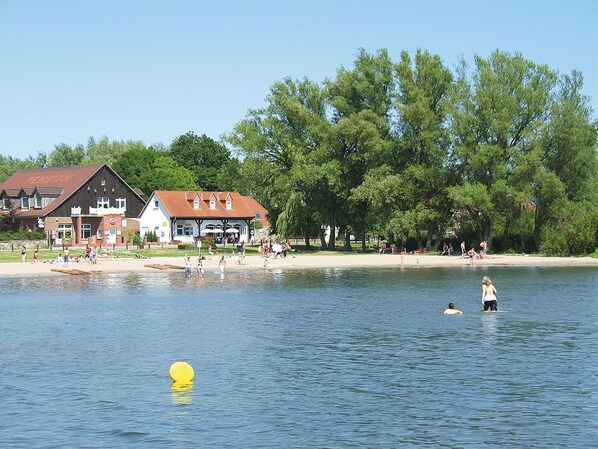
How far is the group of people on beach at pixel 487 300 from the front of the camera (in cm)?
4281

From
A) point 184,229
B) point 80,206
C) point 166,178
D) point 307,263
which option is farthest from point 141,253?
point 166,178

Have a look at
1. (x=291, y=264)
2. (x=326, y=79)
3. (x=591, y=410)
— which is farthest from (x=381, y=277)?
(x=591, y=410)

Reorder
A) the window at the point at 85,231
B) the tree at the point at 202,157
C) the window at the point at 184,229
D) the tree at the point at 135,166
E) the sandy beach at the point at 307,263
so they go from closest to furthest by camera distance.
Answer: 1. the sandy beach at the point at 307,263
2. the window at the point at 85,231
3. the window at the point at 184,229
4. the tree at the point at 135,166
5. the tree at the point at 202,157

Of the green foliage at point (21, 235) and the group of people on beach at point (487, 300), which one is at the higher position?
the green foliage at point (21, 235)

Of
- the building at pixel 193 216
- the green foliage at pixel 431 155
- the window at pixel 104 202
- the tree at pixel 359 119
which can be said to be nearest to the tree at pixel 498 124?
the green foliage at pixel 431 155

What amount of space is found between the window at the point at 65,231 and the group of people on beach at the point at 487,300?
237 ft

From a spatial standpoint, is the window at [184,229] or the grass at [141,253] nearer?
the grass at [141,253]

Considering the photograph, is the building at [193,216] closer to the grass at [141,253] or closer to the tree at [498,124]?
the grass at [141,253]

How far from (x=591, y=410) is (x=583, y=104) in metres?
68.2

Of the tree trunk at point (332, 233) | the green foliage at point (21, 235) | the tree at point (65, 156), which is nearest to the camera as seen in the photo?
the green foliage at point (21, 235)

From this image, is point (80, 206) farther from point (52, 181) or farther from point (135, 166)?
point (135, 166)

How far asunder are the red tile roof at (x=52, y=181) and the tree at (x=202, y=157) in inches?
1331

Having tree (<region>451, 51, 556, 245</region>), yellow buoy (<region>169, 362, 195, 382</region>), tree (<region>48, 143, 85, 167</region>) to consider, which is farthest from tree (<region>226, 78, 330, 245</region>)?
tree (<region>48, 143, 85, 167</region>)

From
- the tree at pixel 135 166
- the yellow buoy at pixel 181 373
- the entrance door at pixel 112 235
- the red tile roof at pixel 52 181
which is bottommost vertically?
the yellow buoy at pixel 181 373
